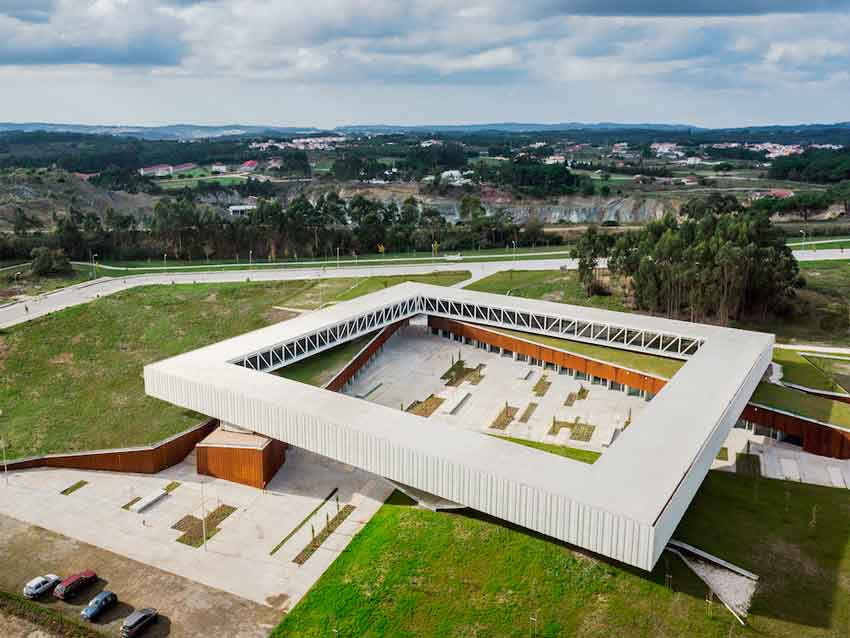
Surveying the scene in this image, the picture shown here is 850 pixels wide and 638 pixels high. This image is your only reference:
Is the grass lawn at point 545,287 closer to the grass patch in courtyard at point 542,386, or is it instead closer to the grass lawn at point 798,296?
the grass lawn at point 798,296

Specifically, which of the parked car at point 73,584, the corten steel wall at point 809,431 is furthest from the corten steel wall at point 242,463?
the corten steel wall at point 809,431

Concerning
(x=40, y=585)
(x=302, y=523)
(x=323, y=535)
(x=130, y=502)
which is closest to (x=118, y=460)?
(x=130, y=502)

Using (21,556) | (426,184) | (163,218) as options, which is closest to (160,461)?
(21,556)

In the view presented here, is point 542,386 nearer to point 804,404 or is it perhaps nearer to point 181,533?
point 804,404

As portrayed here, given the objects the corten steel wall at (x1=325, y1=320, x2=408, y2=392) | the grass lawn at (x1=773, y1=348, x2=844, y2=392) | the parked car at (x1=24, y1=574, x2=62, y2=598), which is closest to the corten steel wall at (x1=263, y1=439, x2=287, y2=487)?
the corten steel wall at (x1=325, y1=320, x2=408, y2=392)

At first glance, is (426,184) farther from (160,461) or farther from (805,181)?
(160,461)

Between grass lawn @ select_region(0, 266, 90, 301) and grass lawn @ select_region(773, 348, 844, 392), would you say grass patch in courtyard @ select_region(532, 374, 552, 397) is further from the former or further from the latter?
grass lawn @ select_region(0, 266, 90, 301)
